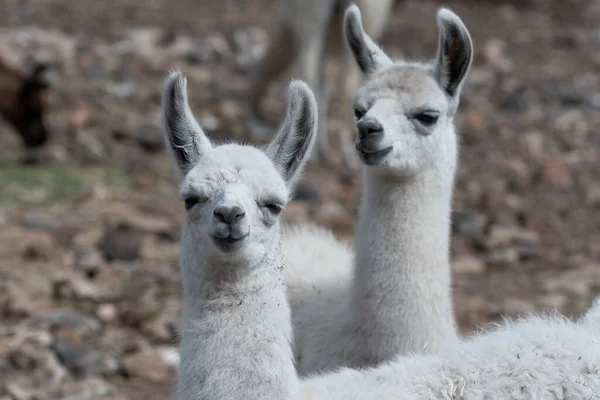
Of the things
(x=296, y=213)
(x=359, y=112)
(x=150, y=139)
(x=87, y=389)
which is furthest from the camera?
(x=150, y=139)

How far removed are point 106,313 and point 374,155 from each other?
10.1ft

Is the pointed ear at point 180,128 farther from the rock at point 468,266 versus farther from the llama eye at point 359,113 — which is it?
the rock at point 468,266

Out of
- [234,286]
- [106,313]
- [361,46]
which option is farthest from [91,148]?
[234,286]

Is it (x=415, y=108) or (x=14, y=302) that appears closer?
(x=415, y=108)

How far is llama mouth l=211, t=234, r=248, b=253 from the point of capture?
12.5 ft

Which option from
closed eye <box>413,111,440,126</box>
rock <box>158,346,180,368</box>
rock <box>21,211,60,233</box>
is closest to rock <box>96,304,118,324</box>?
rock <box>158,346,180,368</box>

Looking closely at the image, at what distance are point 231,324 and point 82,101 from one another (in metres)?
8.88

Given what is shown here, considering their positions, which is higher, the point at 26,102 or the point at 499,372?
the point at 499,372

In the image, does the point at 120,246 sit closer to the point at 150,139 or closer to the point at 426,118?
the point at 150,139

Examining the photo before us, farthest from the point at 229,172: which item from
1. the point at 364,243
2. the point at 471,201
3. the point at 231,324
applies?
the point at 471,201

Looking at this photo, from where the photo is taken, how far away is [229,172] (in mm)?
3943

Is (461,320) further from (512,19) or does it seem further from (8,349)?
(512,19)

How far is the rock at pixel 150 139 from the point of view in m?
11.8

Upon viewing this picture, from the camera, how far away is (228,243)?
382 centimetres
